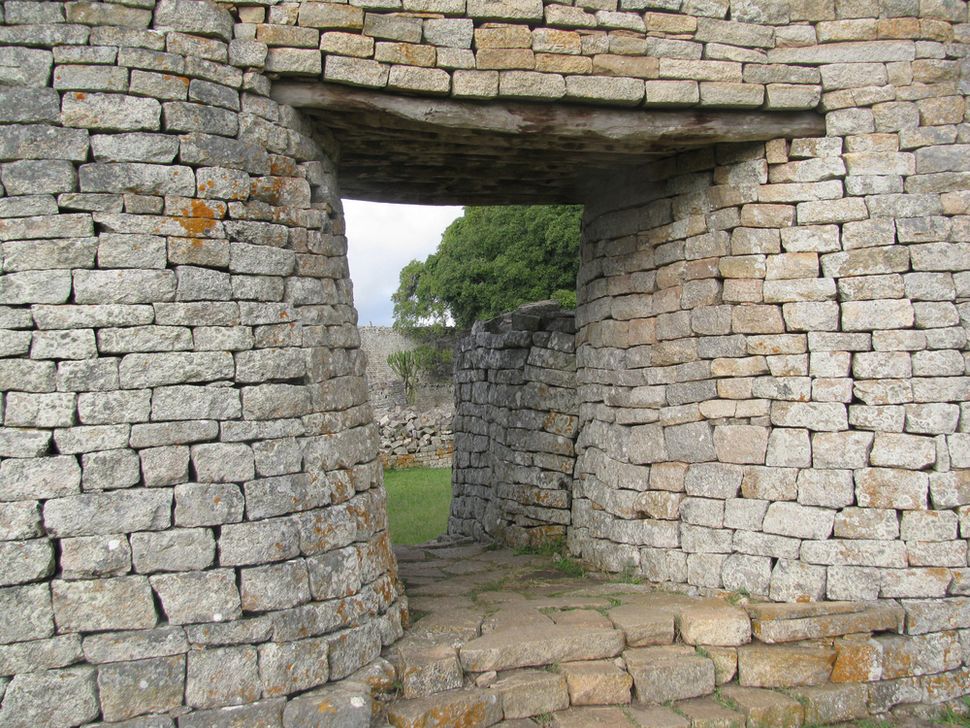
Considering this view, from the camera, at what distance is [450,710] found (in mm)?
4379

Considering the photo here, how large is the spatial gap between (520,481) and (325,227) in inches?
135

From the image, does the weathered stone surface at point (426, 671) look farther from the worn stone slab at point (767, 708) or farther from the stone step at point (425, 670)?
the worn stone slab at point (767, 708)

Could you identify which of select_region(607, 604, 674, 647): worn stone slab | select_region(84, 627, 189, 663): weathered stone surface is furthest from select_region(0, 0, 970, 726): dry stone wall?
select_region(607, 604, 674, 647): worn stone slab

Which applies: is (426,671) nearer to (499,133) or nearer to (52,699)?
(52,699)

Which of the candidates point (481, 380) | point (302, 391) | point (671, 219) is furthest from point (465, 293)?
point (302, 391)

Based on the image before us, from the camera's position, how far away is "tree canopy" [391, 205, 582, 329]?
21297 millimetres

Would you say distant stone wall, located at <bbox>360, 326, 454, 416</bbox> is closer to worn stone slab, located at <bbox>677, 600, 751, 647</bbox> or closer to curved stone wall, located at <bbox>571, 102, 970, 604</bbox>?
curved stone wall, located at <bbox>571, 102, 970, 604</bbox>

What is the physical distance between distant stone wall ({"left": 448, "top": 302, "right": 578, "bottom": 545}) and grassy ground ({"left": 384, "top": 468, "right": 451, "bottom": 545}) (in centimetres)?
185

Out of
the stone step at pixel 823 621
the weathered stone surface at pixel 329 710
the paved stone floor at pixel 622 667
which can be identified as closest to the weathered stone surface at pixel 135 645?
the weathered stone surface at pixel 329 710

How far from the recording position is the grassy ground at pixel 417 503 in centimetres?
1038

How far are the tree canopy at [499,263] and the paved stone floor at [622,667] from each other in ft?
48.4

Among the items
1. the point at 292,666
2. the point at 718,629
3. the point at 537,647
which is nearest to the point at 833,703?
the point at 718,629

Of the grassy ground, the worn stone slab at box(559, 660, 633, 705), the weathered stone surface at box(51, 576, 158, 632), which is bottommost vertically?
the grassy ground

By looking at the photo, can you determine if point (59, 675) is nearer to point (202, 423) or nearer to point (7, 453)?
point (7, 453)
